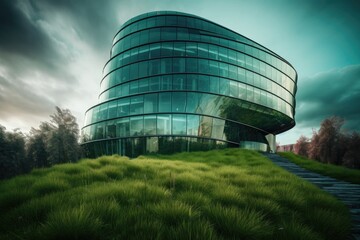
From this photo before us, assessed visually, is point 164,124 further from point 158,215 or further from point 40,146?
point 40,146

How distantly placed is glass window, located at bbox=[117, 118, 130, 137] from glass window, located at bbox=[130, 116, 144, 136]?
2.06ft

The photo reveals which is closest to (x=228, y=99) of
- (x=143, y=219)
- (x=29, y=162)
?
(x=143, y=219)

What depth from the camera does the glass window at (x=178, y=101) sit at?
22609mm

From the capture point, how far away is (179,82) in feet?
79.8

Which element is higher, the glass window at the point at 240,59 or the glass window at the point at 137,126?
the glass window at the point at 240,59

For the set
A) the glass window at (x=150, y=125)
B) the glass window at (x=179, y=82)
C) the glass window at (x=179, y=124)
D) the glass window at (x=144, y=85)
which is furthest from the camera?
the glass window at (x=144, y=85)

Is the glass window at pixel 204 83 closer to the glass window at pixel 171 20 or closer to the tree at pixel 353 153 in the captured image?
the glass window at pixel 171 20

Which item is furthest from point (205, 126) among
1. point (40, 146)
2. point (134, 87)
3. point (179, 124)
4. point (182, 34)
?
point (40, 146)

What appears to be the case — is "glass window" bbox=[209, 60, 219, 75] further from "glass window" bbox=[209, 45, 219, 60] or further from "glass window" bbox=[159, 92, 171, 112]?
"glass window" bbox=[159, 92, 171, 112]

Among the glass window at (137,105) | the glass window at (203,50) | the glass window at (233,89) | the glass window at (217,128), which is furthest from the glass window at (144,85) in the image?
the glass window at (233,89)

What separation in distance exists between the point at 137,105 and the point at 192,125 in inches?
296

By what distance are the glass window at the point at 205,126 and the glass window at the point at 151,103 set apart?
582cm

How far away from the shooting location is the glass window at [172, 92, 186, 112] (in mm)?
22609

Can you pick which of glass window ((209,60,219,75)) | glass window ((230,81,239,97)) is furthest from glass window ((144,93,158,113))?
glass window ((230,81,239,97))
